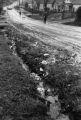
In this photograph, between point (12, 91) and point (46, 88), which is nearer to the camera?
point (12, 91)

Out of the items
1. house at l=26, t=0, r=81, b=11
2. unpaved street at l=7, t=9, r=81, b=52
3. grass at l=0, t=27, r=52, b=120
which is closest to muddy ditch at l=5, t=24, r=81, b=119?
grass at l=0, t=27, r=52, b=120

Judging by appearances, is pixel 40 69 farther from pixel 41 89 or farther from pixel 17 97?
pixel 17 97

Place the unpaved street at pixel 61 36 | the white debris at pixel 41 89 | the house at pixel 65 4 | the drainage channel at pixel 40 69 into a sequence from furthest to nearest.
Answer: the house at pixel 65 4 → the unpaved street at pixel 61 36 → the white debris at pixel 41 89 → the drainage channel at pixel 40 69

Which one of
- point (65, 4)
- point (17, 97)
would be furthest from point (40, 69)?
point (65, 4)

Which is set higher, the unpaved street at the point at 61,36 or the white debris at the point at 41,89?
the unpaved street at the point at 61,36

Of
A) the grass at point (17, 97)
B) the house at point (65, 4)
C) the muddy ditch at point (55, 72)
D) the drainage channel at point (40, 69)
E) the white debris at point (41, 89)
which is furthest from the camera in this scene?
the house at point (65, 4)

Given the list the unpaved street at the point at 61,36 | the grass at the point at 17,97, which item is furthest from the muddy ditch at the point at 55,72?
the unpaved street at the point at 61,36

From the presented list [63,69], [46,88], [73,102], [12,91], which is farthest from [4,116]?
[63,69]

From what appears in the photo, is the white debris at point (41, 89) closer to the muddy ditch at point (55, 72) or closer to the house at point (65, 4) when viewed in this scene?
the muddy ditch at point (55, 72)

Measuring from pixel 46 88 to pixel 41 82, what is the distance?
0.93 meters

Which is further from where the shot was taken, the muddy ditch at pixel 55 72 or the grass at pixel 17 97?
the muddy ditch at pixel 55 72

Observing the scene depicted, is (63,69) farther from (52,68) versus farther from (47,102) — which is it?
(47,102)

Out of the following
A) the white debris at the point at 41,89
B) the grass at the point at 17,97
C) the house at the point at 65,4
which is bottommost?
the white debris at the point at 41,89

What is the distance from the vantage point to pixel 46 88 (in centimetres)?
1251
